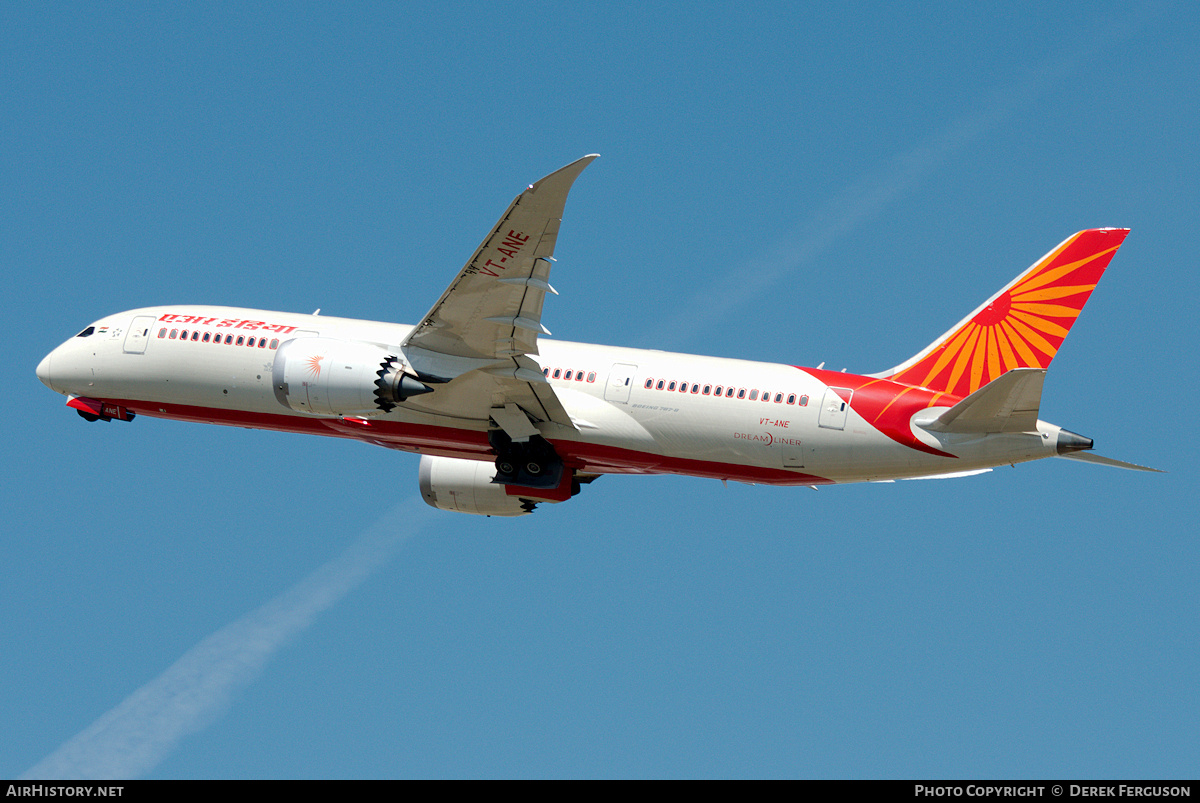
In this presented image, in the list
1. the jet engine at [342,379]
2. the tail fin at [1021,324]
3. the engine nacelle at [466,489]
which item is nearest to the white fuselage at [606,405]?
the jet engine at [342,379]

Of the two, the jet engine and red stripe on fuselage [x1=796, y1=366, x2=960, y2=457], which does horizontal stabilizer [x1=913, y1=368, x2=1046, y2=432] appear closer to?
red stripe on fuselage [x1=796, y1=366, x2=960, y2=457]

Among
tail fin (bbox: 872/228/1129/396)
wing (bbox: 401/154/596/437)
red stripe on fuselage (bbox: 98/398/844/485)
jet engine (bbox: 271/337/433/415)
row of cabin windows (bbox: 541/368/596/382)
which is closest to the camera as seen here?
wing (bbox: 401/154/596/437)

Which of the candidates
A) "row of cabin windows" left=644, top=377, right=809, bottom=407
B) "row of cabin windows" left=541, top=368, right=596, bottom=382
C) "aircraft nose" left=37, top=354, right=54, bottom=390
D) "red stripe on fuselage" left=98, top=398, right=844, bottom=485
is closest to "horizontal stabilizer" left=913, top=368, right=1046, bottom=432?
"row of cabin windows" left=644, top=377, right=809, bottom=407

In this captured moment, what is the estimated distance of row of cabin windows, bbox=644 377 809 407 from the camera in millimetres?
34250

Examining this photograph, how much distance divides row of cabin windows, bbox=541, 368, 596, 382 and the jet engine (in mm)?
3783

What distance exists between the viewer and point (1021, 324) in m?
34.9

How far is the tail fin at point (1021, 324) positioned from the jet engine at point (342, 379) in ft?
41.7

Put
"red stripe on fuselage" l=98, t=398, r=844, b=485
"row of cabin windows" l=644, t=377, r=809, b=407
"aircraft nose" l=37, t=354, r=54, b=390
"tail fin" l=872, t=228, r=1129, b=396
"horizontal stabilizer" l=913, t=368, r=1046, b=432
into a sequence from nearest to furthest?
1. "horizontal stabilizer" l=913, t=368, r=1046, b=432
2. "row of cabin windows" l=644, t=377, r=809, b=407
3. "tail fin" l=872, t=228, r=1129, b=396
4. "red stripe on fuselage" l=98, t=398, r=844, b=485
5. "aircraft nose" l=37, t=354, r=54, b=390

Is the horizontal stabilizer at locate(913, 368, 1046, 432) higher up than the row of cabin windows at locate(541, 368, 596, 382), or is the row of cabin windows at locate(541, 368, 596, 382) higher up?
the row of cabin windows at locate(541, 368, 596, 382)

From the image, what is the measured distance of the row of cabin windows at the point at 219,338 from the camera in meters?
36.5

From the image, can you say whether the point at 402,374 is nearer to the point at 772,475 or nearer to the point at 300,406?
the point at 300,406
